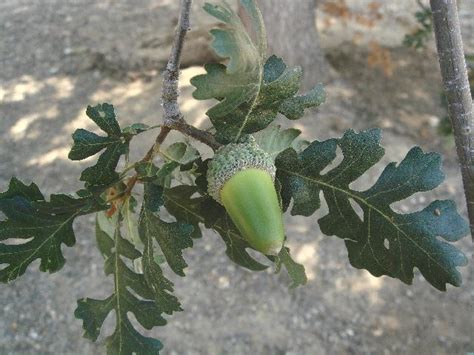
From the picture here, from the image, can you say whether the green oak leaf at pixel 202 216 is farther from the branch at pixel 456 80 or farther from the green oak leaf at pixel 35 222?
the branch at pixel 456 80

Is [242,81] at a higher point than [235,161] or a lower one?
higher

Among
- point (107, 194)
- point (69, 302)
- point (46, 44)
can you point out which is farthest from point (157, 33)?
point (107, 194)

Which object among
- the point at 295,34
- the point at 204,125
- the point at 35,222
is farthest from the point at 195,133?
the point at 295,34

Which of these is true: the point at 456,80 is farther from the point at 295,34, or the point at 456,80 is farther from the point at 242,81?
the point at 295,34

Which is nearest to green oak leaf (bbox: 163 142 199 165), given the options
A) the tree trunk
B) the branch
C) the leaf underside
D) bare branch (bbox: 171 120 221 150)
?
bare branch (bbox: 171 120 221 150)

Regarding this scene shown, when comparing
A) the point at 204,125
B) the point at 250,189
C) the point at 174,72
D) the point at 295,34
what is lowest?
the point at 204,125

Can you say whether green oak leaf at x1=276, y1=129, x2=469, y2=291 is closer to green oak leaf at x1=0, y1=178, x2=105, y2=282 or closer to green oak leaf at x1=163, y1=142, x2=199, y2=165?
green oak leaf at x1=163, y1=142, x2=199, y2=165

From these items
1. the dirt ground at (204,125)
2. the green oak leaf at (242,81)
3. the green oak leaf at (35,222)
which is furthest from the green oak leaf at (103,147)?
the dirt ground at (204,125)
